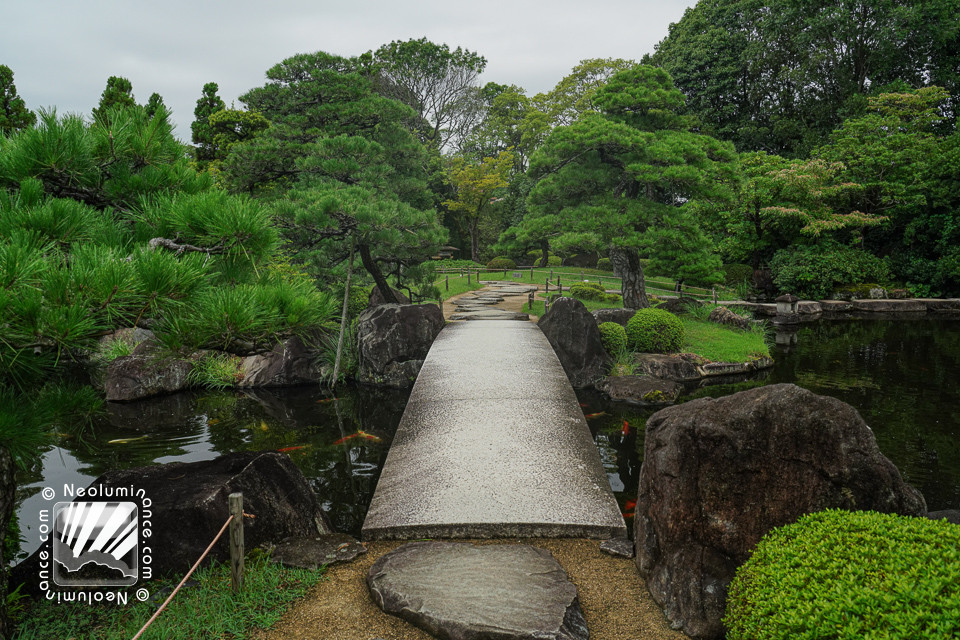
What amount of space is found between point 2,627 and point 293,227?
7605 millimetres

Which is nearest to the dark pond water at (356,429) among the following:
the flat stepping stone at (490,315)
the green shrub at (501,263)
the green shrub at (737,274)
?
the flat stepping stone at (490,315)

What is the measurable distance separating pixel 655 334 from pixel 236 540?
9.68 meters

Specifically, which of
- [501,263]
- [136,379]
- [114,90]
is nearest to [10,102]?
[114,90]

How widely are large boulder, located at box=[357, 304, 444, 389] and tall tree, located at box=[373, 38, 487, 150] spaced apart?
25945 mm

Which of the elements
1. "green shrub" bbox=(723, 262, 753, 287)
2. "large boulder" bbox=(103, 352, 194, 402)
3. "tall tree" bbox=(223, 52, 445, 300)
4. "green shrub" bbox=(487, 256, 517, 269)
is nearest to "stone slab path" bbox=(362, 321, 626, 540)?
"tall tree" bbox=(223, 52, 445, 300)

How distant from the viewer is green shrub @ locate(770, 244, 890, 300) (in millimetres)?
20125

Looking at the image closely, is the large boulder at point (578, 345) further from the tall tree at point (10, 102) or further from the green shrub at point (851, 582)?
the tall tree at point (10, 102)

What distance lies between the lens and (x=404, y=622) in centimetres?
335

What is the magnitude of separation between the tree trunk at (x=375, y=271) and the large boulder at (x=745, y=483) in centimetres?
917

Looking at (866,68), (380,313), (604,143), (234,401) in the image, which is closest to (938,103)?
(866,68)

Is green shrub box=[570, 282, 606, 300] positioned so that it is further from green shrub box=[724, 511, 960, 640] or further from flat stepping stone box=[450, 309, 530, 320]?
green shrub box=[724, 511, 960, 640]

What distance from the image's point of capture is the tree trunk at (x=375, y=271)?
1175 centimetres

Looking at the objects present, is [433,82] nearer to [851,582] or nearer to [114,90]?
[114,90]

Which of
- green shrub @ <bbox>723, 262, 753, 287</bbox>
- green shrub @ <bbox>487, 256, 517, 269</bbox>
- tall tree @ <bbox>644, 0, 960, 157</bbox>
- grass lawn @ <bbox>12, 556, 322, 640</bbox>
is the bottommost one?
grass lawn @ <bbox>12, 556, 322, 640</bbox>
